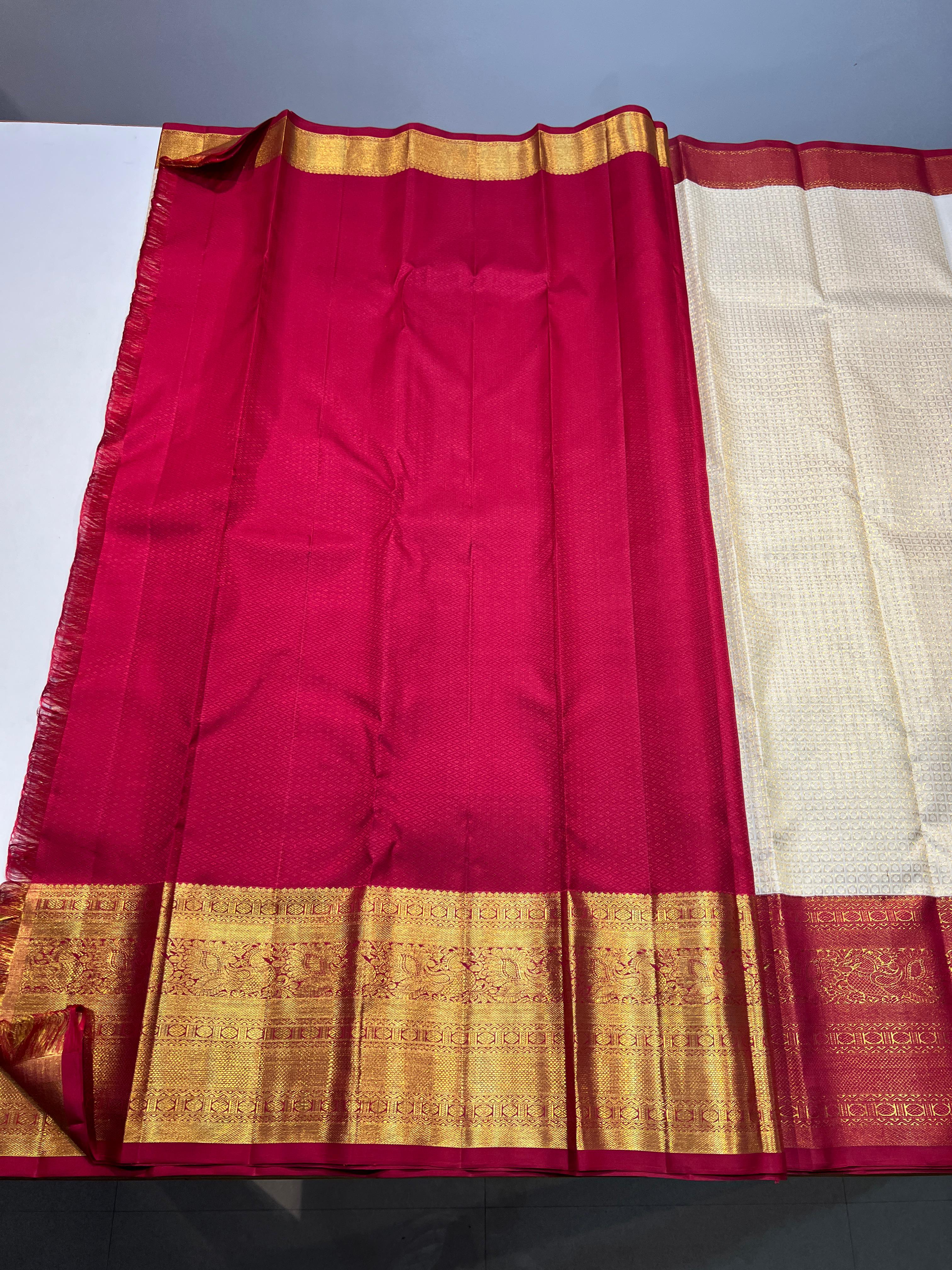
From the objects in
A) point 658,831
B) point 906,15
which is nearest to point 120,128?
point 906,15

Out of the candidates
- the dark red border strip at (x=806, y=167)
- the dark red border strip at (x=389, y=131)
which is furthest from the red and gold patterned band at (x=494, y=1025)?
the dark red border strip at (x=389, y=131)

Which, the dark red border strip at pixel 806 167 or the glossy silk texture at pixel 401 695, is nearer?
the glossy silk texture at pixel 401 695

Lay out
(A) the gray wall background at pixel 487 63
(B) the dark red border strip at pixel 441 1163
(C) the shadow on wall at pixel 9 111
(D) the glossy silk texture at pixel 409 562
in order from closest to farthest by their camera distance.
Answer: (B) the dark red border strip at pixel 441 1163 → (D) the glossy silk texture at pixel 409 562 → (A) the gray wall background at pixel 487 63 → (C) the shadow on wall at pixel 9 111

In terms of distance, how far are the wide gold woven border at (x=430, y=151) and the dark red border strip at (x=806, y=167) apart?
0.08m

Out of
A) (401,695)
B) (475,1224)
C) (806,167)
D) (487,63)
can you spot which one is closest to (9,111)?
(487,63)

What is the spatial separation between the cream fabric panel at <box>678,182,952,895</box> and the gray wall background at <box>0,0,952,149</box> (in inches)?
12.0

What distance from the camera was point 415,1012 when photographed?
4.44 feet

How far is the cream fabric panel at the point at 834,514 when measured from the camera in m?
1.50

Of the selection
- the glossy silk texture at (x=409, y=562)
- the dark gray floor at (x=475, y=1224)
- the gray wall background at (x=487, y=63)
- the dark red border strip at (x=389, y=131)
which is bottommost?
the dark gray floor at (x=475, y=1224)

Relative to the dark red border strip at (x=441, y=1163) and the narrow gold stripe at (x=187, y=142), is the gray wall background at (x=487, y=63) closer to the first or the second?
the narrow gold stripe at (x=187, y=142)

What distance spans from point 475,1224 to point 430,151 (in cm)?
234

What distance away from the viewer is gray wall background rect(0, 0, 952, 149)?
194 centimetres

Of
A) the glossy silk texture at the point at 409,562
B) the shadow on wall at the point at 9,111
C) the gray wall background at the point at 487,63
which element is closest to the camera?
the glossy silk texture at the point at 409,562

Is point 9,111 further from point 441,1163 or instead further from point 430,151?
point 441,1163
